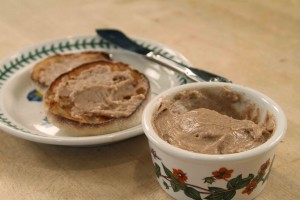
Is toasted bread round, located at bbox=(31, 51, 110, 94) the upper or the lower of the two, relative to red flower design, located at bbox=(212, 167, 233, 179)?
lower

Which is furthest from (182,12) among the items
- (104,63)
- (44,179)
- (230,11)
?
(44,179)

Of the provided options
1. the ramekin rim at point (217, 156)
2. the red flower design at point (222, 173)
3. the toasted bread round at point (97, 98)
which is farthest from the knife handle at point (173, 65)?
the red flower design at point (222, 173)

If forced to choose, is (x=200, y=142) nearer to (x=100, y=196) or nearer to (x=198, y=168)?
(x=198, y=168)

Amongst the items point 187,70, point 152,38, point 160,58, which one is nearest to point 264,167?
point 187,70

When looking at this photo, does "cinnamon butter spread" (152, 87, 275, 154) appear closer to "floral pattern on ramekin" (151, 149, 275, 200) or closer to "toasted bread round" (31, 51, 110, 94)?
"floral pattern on ramekin" (151, 149, 275, 200)

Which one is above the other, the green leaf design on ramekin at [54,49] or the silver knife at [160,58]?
the silver knife at [160,58]

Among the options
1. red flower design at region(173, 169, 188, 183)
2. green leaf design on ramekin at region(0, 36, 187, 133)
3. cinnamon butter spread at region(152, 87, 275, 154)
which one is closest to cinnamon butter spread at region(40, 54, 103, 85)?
green leaf design on ramekin at region(0, 36, 187, 133)

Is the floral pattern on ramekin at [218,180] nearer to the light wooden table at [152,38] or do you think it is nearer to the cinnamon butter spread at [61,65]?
the light wooden table at [152,38]
